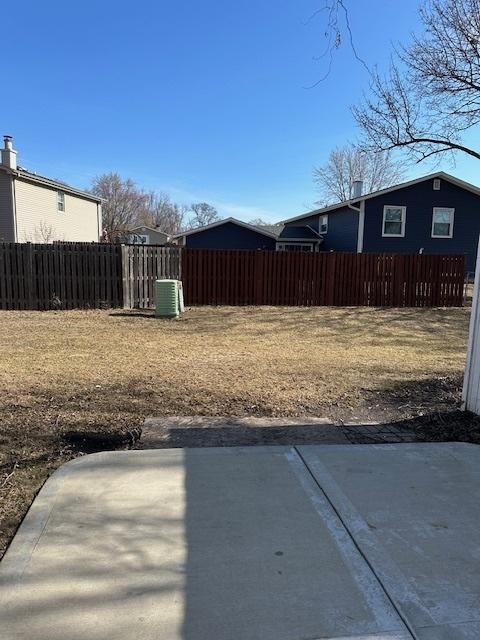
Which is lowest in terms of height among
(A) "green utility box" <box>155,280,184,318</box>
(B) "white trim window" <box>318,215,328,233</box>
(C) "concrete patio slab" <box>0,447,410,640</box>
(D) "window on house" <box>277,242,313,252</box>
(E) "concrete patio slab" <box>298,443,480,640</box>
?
(C) "concrete patio slab" <box>0,447,410,640</box>

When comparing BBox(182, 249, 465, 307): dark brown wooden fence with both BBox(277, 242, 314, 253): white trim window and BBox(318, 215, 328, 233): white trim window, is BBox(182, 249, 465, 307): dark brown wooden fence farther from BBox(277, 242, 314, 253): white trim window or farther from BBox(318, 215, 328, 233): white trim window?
BBox(277, 242, 314, 253): white trim window

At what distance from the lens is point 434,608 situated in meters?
2.12

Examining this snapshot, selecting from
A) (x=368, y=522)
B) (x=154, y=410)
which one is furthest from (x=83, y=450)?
(x=368, y=522)

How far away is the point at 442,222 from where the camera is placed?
79.8 ft

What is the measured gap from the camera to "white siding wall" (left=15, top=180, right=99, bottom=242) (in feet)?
68.9

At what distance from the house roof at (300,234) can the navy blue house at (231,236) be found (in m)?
0.72

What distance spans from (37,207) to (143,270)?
36.1ft

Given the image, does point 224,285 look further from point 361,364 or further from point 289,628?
point 289,628

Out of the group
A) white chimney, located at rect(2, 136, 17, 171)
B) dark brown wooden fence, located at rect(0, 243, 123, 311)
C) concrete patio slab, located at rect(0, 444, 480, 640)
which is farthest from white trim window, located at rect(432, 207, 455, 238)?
concrete patio slab, located at rect(0, 444, 480, 640)

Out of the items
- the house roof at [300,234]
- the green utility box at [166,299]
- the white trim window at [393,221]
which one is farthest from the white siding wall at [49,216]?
the white trim window at [393,221]

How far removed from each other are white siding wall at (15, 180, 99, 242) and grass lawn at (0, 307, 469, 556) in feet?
36.2

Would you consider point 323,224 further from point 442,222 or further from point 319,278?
point 319,278

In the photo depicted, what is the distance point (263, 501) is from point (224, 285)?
12334mm

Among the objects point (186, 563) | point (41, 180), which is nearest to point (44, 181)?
point (41, 180)
